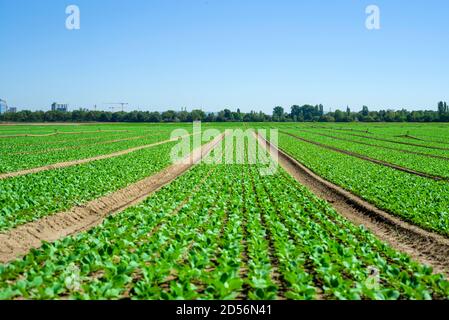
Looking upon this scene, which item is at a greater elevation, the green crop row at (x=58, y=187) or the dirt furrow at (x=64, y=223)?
the green crop row at (x=58, y=187)

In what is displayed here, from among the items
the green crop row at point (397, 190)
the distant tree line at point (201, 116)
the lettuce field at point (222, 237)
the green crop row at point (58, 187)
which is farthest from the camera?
the distant tree line at point (201, 116)

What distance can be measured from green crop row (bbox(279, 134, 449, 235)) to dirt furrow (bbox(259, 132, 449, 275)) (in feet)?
1.16

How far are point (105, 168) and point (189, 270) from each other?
17456mm

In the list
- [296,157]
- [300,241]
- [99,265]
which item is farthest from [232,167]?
[99,265]

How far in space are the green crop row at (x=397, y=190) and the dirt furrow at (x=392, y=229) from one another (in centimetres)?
35

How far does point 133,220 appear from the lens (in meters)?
11.2

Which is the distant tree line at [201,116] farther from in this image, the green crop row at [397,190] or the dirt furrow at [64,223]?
the dirt furrow at [64,223]

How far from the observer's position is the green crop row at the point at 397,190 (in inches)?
498

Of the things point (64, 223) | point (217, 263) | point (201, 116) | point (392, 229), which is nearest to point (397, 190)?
point (392, 229)

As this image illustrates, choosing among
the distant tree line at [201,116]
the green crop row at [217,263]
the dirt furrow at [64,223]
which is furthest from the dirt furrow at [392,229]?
the distant tree line at [201,116]

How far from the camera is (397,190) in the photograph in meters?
17.3

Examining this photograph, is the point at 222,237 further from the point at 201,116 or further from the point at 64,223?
the point at 201,116

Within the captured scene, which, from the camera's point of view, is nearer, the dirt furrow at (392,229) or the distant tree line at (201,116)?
the dirt furrow at (392,229)

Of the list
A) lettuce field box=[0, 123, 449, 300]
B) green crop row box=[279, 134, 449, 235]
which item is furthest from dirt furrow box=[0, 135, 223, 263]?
green crop row box=[279, 134, 449, 235]
